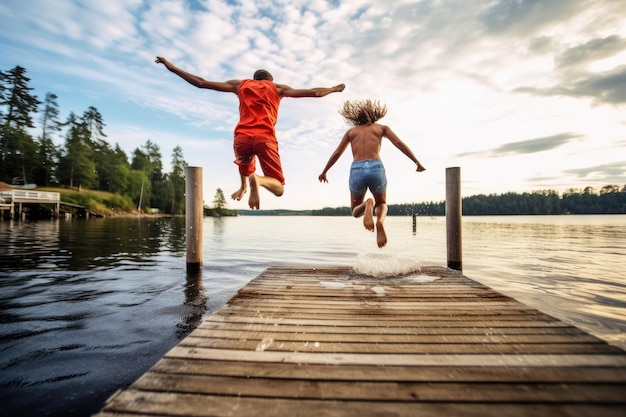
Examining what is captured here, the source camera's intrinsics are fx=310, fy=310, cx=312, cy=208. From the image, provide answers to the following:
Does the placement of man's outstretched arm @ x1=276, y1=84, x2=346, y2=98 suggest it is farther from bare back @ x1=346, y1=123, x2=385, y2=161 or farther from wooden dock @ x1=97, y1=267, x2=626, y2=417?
wooden dock @ x1=97, y1=267, x2=626, y2=417

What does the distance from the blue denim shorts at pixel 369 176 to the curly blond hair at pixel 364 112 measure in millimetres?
916

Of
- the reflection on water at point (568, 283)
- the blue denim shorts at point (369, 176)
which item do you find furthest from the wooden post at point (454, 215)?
the blue denim shorts at point (369, 176)

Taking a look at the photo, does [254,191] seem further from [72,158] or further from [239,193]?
[72,158]

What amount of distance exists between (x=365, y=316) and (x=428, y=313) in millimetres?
695

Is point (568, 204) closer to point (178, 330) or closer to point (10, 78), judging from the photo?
point (178, 330)

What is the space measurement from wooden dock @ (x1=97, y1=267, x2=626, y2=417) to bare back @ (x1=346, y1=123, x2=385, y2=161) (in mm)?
3293

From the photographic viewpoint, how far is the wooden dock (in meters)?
1.69

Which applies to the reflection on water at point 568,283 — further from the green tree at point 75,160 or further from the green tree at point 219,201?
the green tree at point 219,201

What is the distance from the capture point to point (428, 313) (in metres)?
3.29

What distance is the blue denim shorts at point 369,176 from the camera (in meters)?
5.94

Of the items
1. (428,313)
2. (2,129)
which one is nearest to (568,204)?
(428,313)

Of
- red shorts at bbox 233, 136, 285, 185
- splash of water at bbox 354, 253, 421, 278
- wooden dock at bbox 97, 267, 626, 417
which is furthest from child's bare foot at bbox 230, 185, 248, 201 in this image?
wooden dock at bbox 97, 267, 626, 417

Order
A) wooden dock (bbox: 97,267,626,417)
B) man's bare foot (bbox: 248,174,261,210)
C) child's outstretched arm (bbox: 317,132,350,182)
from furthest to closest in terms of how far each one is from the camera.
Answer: child's outstretched arm (bbox: 317,132,350,182) → man's bare foot (bbox: 248,174,261,210) → wooden dock (bbox: 97,267,626,417)

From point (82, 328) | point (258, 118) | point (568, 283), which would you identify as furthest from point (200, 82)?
point (568, 283)
